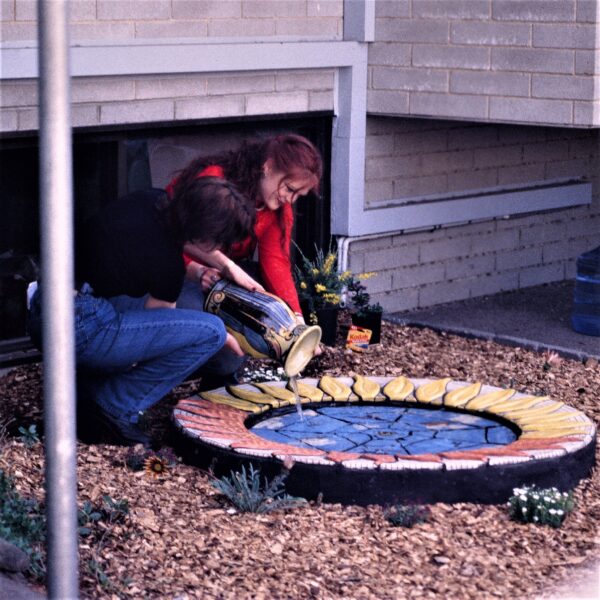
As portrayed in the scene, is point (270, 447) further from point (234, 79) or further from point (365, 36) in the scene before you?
point (365, 36)

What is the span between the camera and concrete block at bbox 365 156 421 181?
8664 millimetres

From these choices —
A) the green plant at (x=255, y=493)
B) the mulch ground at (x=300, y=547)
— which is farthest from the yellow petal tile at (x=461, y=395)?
the green plant at (x=255, y=493)

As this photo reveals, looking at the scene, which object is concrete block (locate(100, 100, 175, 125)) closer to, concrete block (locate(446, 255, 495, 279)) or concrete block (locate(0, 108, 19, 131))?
concrete block (locate(0, 108, 19, 131))

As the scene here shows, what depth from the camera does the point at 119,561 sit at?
448 cm

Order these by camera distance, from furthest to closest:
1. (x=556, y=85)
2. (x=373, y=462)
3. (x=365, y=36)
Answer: (x=365, y=36), (x=556, y=85), (x=373, y=462)

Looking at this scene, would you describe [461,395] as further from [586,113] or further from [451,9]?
[451,9]

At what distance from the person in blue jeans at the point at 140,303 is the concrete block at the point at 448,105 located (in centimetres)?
290

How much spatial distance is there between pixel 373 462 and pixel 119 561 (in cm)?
112

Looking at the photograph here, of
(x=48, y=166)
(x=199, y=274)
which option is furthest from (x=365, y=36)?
(x=48, y=166)

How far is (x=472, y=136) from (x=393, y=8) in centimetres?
131

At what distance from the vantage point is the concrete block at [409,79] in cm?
824

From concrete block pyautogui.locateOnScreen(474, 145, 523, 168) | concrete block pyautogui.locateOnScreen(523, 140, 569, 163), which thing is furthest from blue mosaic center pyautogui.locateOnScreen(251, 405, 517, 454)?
Answer: concrete block pyautogui.locateOnScreen(523, 140, 569, 163)

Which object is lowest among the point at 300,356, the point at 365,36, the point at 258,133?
the point at 300,356

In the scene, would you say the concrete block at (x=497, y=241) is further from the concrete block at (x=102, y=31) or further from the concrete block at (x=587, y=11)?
the concrete block at (x=102, y=31)
